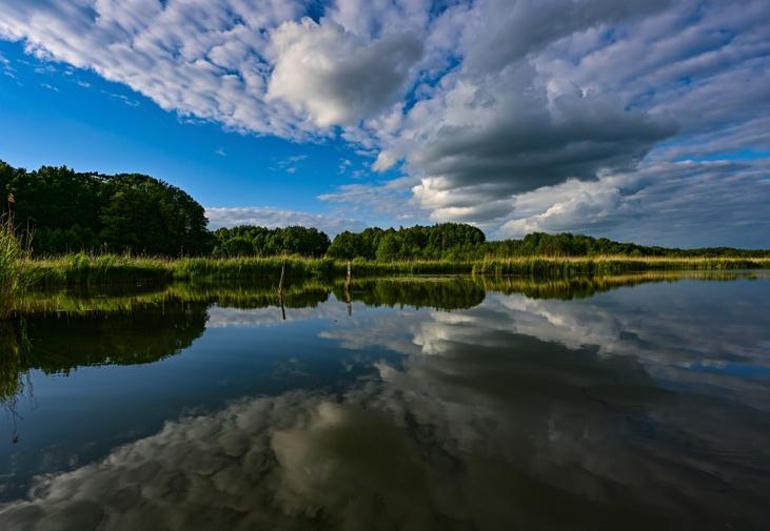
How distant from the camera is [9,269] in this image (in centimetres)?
770

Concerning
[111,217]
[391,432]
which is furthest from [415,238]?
[391,432]

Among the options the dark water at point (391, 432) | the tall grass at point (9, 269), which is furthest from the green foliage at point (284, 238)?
the dark water at point (391, 432)

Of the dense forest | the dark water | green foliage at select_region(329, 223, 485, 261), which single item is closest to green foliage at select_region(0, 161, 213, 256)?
the dense forest

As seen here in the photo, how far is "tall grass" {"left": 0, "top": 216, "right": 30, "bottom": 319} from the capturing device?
24.9 ft

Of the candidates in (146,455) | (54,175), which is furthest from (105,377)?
(54,175)

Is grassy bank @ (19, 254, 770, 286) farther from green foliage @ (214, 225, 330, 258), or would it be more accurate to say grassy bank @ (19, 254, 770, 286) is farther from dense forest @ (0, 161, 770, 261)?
green foliage @ (214, 225, 330, 258)

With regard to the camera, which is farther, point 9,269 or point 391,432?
point 9,269

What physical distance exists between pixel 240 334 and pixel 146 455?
15.5 feet

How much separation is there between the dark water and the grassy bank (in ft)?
48.3

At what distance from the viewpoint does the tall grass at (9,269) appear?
299 inches

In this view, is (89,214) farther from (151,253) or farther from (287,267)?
(287,267)

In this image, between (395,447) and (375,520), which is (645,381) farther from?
(375,520)

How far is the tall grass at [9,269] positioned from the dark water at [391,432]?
1.87 metres

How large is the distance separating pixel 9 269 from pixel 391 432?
8712mm
